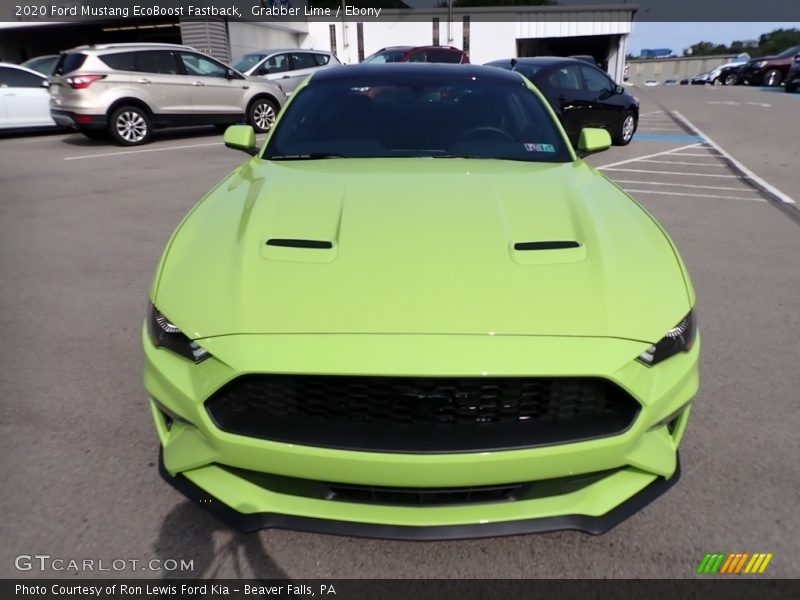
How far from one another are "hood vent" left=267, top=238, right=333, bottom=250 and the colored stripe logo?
5.47 ft

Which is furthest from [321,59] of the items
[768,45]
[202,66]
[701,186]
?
[768,45]

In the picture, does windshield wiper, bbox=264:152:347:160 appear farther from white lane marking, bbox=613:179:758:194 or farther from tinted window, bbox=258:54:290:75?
tinted window, bbox=258:54:290:75

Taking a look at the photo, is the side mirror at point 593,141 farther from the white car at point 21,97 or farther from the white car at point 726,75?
the white car at point 726,75

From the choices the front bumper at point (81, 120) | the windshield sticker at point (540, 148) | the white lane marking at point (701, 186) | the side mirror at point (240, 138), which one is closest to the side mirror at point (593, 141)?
the windshield sticker at point (540, 148)

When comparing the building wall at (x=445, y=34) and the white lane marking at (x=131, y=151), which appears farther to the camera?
the building wall at (x=445, y=34)

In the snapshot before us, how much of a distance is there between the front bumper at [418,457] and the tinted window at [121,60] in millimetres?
10896

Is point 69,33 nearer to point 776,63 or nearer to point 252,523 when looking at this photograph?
point 252,523

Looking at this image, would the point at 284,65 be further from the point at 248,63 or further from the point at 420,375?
the point at 420,375

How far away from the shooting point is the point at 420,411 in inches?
68.7

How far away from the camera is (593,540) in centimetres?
215

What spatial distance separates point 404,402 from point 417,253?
56 centimetres

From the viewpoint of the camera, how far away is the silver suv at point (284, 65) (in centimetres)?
1457

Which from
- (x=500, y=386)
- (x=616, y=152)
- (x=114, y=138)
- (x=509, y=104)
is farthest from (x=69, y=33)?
(x=500, y=386)
